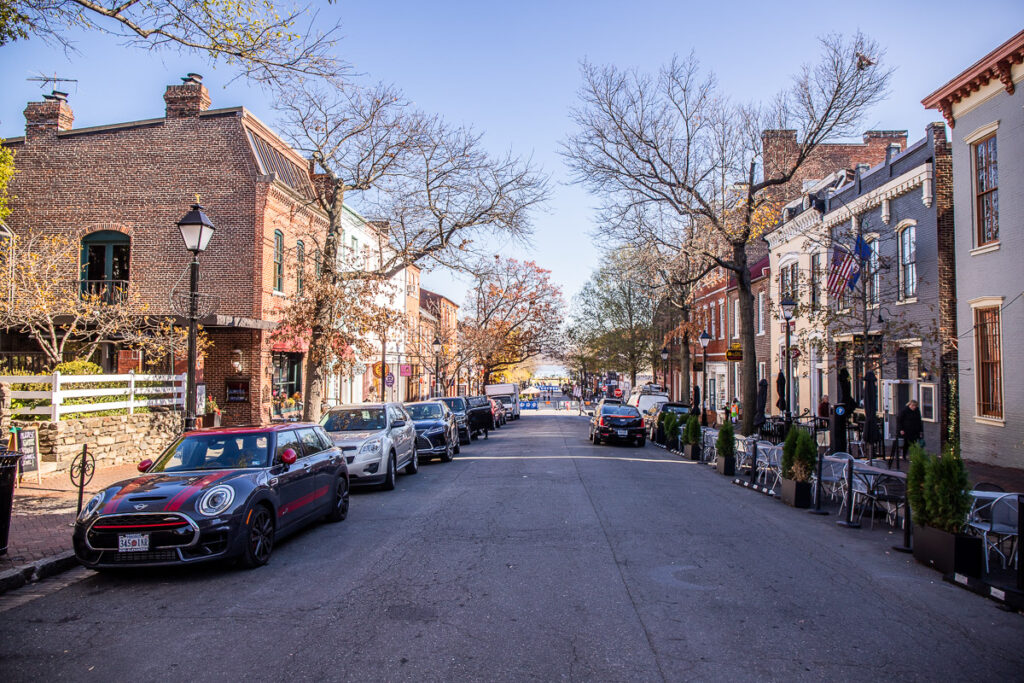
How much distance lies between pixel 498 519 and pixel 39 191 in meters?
22.5

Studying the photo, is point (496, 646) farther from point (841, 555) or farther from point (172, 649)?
point (841, 555)

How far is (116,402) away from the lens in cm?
1614

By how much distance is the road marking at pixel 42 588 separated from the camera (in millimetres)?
6598

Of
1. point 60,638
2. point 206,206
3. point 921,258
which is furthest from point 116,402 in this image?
point 921,258

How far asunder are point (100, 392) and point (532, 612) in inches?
508

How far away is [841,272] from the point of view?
18016 millimetres

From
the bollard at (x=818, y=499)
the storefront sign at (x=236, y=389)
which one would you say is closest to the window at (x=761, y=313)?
the storefront sign at (x=236, y=389)

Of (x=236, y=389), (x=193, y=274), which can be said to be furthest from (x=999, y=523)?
(x=236, y=389)

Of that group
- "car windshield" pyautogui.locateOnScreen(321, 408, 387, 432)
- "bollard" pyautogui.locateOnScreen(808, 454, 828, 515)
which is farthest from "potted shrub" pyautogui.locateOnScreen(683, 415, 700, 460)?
"car windshield" pyautogui.locateOnScreen(321, 408, 387, 432)

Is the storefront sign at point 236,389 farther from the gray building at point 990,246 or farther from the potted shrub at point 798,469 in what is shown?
the gray building at point 990,246

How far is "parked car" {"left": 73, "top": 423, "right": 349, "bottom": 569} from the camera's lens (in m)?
7.02

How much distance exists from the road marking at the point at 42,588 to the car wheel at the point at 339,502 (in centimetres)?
315

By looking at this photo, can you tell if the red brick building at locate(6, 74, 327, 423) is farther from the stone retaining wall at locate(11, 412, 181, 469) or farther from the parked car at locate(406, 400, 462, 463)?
the parked car at locate(406, 400, 462, 463)

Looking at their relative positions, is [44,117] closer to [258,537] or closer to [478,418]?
[478,418]
